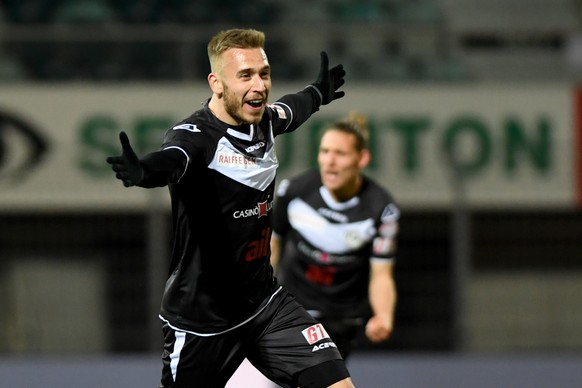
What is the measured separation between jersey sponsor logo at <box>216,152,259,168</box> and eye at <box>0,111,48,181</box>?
5512mm

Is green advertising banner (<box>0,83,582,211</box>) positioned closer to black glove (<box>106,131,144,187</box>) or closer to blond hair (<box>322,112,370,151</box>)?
blond hair (<box>322,112,370,151</box>)

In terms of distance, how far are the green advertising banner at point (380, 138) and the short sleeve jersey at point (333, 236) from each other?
9.70 feet

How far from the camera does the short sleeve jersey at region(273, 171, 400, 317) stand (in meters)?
6.12

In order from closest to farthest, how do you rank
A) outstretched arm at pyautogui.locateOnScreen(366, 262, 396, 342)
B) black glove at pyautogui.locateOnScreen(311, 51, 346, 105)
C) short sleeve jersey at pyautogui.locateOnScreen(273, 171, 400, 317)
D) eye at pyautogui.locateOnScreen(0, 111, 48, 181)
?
black glove at pyautogui.locateOnScreen(311, 51, 346, 105), outstretched arm at pyautogui.locateOnScreen(366, 262, 396, 342), short sleeve jersey at pyautogui.locateOnScreen(273, 171, 400, 317), eye at pyautogui.locateOnScreen(0, 111, 48, 181)

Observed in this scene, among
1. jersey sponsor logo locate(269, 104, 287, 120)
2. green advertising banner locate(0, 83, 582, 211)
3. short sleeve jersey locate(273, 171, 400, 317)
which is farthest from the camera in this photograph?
green advertising banner locate(0, 83, 582, 211)

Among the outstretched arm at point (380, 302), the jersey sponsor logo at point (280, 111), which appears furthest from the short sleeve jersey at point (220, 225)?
the outstretched arm at point (380, 302)

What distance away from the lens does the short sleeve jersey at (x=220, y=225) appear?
14.4 ft

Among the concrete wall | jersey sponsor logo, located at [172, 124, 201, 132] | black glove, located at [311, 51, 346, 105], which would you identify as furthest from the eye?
jersey sponsor logo, located at [172, 124, 201, 132]

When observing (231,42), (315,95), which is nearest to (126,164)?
(231,42)

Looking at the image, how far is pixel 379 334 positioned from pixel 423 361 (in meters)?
2.88

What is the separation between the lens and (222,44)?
4.45 m

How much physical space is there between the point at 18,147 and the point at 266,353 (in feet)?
18.9

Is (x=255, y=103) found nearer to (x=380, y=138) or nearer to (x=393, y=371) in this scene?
(x=393, y=371)

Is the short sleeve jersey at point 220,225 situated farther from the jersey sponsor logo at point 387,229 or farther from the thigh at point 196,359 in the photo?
the jersey sponsor logo at point 387,229
